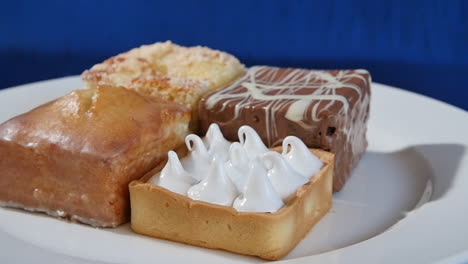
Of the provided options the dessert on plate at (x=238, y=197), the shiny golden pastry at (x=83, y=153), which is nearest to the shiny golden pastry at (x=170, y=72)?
the shiny golden pastry at (x=83, y=153)

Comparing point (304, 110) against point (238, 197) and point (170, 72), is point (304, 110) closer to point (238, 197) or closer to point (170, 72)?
point (238, 197)

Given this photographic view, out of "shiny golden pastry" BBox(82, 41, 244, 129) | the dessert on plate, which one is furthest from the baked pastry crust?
"shiny golden pastry" BBox(82, 41, 244, 129)

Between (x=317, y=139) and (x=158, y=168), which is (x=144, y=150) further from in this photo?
(x=317, y=139)

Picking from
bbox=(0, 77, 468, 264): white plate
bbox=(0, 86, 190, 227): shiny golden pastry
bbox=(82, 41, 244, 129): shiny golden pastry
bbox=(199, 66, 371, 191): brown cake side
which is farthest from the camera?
bbox=(82, 41, 244, 129): shiny golden pastry

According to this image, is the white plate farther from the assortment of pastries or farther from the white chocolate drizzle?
the white chocolate drizzle

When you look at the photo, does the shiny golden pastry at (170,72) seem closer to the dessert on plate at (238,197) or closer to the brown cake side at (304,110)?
the brown cake side at (304,110)

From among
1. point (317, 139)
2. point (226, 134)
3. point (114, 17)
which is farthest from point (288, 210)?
point (114, 17)
